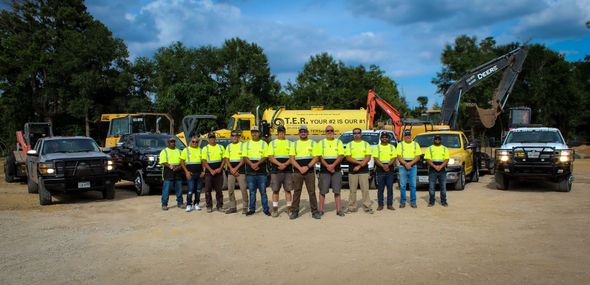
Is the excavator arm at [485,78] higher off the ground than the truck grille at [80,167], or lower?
higher

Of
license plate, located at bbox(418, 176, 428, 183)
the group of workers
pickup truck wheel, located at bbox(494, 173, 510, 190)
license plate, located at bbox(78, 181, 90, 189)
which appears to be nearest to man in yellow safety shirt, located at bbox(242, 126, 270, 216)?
the group of workers

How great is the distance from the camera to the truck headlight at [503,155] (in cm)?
1388

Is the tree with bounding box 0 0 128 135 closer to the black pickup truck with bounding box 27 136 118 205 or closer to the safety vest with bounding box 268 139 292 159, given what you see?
the black pickup truck with bounding box 27 136 118 205

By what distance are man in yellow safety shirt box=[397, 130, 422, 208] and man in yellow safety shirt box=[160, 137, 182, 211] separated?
5.16 metres

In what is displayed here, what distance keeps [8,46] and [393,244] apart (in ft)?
138

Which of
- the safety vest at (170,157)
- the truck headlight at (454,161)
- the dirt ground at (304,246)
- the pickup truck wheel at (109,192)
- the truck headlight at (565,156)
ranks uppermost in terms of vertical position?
the safety vest at (170,157)

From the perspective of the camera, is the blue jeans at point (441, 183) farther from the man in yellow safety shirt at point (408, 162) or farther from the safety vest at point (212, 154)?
the safety vest at point (212, 154)

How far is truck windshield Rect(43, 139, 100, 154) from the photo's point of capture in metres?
13.7

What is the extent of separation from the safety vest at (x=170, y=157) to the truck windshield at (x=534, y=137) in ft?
31.4

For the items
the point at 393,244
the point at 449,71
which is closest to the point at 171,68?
the point at 449,71

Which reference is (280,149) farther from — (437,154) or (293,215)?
(437,154)

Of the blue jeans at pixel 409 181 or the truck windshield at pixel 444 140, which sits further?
the truck windshield at pixel 444 140

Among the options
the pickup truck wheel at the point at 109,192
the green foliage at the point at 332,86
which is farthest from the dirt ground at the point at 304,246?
the green foliage at the point at 332,86

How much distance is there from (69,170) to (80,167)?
0.87 feet
